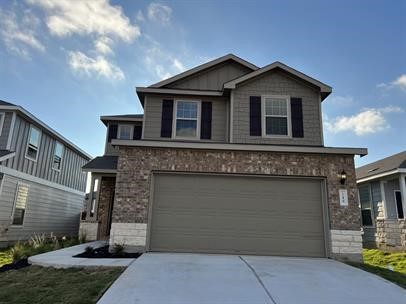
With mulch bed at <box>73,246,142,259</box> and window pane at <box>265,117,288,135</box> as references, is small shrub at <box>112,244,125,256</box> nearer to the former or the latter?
mulch bed at <box>73,246,142,259</box>

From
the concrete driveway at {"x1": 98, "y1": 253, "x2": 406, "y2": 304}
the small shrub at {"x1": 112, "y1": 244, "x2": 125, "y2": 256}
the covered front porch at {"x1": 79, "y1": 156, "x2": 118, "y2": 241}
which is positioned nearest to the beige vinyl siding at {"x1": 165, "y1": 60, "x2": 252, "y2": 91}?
the covered front porch at {"x1": 79, "y1": 156, "x2": 118, "y2": 241}

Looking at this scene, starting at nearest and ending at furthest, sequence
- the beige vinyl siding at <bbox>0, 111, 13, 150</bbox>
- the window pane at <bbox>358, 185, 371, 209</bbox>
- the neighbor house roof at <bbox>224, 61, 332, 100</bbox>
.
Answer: the neighbor house roof at <bbox>224, 61, 332, 100</bbox>
the beige vinyl siding at <bbox>0, 111, 13, 150</bbox>
the window pane at <bbox>358, 185, 371, 209</bbox>

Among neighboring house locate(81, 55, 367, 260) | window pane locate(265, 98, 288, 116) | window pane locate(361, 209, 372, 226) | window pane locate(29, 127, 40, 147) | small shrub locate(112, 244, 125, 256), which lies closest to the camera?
small shrub locate(112, 244, 125, 256)

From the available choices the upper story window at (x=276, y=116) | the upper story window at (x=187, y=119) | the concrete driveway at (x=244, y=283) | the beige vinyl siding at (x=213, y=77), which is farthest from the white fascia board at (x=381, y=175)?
the upper story window at (x=187, y=119)

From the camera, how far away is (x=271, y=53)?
12.1m

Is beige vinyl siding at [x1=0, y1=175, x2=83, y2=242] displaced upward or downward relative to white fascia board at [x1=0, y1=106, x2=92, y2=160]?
downward

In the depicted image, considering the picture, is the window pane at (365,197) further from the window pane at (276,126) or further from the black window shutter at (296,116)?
the window pane at (276,126)

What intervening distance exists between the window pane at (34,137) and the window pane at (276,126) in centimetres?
1070

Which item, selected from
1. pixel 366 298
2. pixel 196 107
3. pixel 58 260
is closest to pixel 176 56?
pixel 196 107

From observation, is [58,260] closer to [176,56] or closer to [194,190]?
[194,190]

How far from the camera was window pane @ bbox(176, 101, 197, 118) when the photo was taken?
1074 centimetres

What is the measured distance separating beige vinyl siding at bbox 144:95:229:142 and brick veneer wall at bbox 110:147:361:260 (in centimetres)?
165

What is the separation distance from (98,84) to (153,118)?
161 inches

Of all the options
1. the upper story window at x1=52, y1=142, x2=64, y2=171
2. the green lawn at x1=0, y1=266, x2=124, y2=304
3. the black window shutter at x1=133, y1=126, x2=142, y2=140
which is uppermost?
the black window shutter at x1=133, y1=126, x2=142, y2=140
